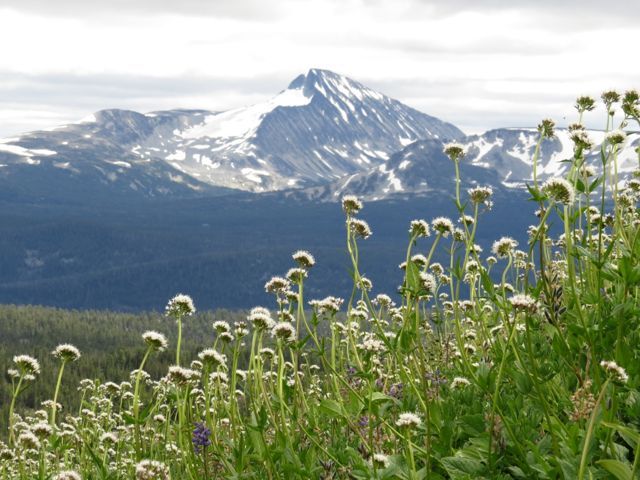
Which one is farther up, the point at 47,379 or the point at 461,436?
the point at 461,436

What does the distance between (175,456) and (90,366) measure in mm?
170875

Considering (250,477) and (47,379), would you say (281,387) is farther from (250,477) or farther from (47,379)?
(47,379)

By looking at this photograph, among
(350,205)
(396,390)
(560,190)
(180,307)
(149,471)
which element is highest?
(560,190)

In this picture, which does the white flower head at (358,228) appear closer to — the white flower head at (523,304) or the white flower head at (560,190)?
the white flower head at (560,190)

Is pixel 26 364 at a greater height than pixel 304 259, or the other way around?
pixel 304 259

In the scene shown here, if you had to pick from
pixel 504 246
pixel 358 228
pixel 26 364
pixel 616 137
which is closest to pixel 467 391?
pixel 504 246

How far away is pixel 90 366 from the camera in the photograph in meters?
172

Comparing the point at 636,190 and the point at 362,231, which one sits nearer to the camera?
the point at 362,231

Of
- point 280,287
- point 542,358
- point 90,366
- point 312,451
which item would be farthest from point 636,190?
point 90,366

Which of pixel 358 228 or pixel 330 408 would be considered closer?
pixel 330 408

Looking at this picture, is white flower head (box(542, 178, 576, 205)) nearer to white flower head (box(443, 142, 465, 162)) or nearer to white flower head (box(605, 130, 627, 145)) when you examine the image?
white flower head (box(605, 130, 627, 145))

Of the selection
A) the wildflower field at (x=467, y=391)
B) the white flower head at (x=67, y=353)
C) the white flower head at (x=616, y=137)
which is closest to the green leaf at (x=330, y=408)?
the wildflower field at (x=467, y=391)

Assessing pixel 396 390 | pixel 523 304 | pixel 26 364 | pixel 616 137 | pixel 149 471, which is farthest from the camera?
pixel 396 390

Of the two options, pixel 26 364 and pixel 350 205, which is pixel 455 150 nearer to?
pixel 350 205
